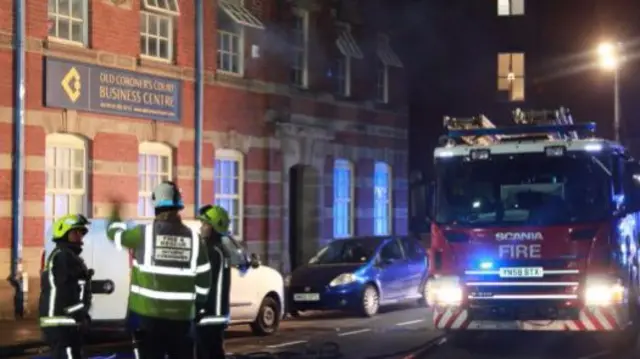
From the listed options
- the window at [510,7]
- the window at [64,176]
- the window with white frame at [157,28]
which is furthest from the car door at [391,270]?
the window at [510,7]

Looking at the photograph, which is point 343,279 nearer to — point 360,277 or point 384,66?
point 360,277

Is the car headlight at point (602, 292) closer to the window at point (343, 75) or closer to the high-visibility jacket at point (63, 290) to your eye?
the high-visibility jacket at point (63, 290)

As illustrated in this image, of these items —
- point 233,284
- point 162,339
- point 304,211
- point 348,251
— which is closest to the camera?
point 162,339

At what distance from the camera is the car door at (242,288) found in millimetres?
15141

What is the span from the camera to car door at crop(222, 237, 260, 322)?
1514 cm

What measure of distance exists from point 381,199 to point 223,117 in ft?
24.5

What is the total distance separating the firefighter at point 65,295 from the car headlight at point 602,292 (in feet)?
20.0

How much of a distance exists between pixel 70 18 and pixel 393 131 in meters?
12.3

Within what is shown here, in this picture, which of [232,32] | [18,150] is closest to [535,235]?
[18,150]

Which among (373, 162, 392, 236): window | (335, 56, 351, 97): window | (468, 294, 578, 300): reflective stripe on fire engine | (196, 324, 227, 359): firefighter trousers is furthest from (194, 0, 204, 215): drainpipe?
(196, 324, 227, 359): firefighter trousers

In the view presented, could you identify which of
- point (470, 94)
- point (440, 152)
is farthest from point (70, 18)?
point (470, 94)

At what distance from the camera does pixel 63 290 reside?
8.40 meters

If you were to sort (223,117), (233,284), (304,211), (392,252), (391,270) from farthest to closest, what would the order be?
(304,211) → (223,117) → (392,252) → (391,270) → (233,284)

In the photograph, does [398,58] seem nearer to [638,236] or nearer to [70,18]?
[70,18]
